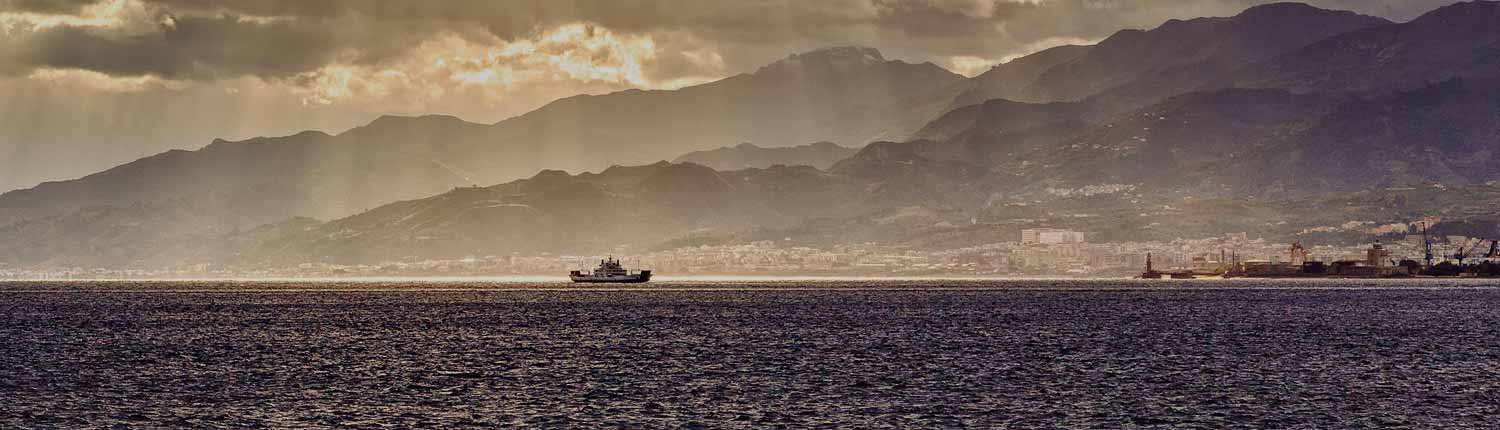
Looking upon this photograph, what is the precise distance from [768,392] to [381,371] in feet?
120

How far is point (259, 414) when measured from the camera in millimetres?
102375

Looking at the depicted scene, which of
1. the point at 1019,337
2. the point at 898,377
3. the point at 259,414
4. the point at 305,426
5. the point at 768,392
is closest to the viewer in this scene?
the point at 305,426

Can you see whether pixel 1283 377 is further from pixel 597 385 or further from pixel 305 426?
pixel 305 426

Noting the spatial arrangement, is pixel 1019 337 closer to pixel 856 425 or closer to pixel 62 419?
pixel 856 425

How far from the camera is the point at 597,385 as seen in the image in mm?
121188

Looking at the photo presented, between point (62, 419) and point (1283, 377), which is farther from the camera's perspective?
point (1283, 377)

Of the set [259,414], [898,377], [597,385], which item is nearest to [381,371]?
[597,385]

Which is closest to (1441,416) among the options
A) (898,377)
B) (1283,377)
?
(1283,377)

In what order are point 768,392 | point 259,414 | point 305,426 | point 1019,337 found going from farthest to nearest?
point 1019,337, point 768,392, point 259,414, point 305,426

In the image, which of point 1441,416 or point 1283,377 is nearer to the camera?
point 1441,416

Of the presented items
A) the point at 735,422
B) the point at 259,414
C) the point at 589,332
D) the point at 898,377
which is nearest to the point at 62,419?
the point at 259,414

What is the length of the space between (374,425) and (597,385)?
89.4ft

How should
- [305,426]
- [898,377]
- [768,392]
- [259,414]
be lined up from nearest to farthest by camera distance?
[305,426] → [259,414] → [768,392] → [898,377]

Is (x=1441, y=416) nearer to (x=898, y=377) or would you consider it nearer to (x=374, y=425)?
(x=898, y=377)
